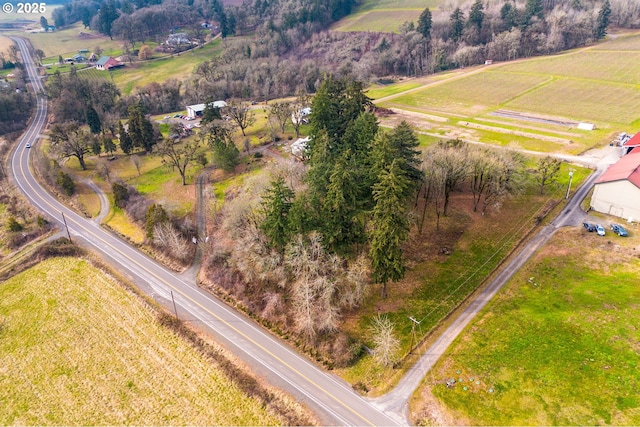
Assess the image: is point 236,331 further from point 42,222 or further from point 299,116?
point 299,116

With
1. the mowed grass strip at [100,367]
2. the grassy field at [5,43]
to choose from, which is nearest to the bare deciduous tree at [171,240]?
the mowed grass strip at [100,367]

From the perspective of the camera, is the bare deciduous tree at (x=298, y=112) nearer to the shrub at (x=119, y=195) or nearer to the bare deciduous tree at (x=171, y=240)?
the shrub at (x=119, y=195)

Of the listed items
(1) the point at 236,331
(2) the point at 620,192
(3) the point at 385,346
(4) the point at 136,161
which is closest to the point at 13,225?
(4) the point at 136,161

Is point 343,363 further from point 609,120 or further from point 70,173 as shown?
point 609,120

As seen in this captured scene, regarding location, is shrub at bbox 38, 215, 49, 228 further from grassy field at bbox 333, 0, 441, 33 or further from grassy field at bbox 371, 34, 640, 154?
grassy field at bbox 333, 0, 441, 33

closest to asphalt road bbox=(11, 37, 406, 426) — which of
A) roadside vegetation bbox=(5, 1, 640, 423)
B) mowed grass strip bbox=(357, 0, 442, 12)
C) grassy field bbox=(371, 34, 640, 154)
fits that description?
roadside vegetation bbox=(5, 1, 640, 423)

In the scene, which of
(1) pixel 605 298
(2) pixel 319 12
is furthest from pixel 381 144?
(2) pixel 319 12

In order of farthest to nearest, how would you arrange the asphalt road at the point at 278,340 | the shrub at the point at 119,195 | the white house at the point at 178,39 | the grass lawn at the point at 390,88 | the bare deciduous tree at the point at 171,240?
the white house at the point at 178,39 < the grass lawn at the point at 390,88 < the shrub at the point at 119,195 < the bare deciduous tree at the point at 171,240 < the asphalt road at the point at 278,340
